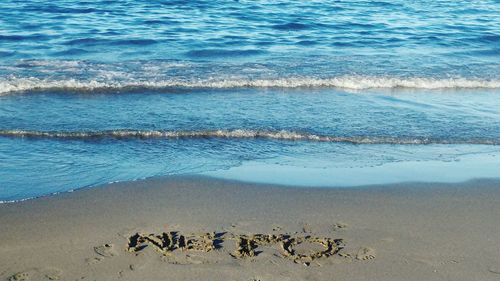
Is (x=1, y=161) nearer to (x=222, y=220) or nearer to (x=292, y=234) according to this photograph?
(x=222, y=220)

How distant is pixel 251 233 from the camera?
4.75 metres

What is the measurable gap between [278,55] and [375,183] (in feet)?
21.5

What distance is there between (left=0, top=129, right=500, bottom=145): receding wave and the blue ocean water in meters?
0.02

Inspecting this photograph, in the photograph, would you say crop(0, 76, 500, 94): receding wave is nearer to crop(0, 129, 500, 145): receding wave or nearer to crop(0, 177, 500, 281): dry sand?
crop(0, 129, 500, 145): receding wave

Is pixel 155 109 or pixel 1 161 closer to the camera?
pixel 1 161

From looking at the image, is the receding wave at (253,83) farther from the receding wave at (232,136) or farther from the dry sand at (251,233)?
the dry sand at (251,233)

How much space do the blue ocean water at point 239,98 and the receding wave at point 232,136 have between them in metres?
0.02

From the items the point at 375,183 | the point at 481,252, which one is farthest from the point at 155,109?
the point at 481,252

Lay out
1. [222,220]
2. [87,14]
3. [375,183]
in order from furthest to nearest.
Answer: [87,14], [375,183], [222,220]

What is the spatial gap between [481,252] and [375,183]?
1527 mm

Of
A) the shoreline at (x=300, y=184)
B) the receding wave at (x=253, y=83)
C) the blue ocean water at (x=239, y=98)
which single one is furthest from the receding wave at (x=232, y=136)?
the receding wave at (x=253, y=83)

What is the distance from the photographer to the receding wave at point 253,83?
924 cm

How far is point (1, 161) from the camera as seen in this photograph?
621 cm

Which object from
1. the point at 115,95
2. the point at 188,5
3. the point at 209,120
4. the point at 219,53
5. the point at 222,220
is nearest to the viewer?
the point at 222,220
